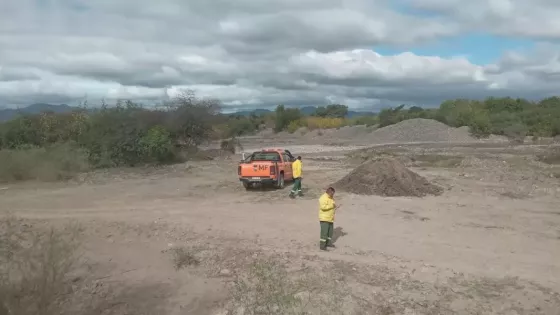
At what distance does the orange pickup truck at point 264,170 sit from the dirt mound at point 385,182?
2.40 m

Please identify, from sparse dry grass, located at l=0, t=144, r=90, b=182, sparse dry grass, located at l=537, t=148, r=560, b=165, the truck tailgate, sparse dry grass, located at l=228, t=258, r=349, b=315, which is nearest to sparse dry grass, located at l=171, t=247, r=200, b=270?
sparse dry grass, located at l=228, t=258, r=349, b=315

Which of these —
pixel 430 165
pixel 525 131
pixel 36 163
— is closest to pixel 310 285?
pixel 36 163

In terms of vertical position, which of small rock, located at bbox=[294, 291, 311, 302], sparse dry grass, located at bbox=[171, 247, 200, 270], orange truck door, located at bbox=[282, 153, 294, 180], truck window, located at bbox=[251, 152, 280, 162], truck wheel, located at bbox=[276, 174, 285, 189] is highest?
truck window, located at bbox=[251, 152, 280, 162]

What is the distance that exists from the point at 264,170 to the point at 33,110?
2242cm

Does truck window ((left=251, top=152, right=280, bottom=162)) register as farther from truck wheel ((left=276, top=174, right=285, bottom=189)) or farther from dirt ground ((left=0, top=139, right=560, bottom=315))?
dirt ground ((left=0, top=139, right=560, bottom=315))

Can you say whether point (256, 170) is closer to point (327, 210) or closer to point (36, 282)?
point (327, 210)

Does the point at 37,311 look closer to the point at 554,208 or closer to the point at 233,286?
the point at 233,286

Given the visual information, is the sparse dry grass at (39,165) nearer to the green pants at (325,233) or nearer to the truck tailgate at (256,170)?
the truck tailgate at (256,170)

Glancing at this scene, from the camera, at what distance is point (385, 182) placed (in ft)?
75.0

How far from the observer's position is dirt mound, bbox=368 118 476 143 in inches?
2640

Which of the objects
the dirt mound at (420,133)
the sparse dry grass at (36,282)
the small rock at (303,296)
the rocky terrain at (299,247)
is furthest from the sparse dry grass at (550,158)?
the sparse dry grass at (36,282)

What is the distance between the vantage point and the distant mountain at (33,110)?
124 feet

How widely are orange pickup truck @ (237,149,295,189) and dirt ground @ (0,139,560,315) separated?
51cm

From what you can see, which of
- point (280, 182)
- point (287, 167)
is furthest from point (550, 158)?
point (280, 182)
